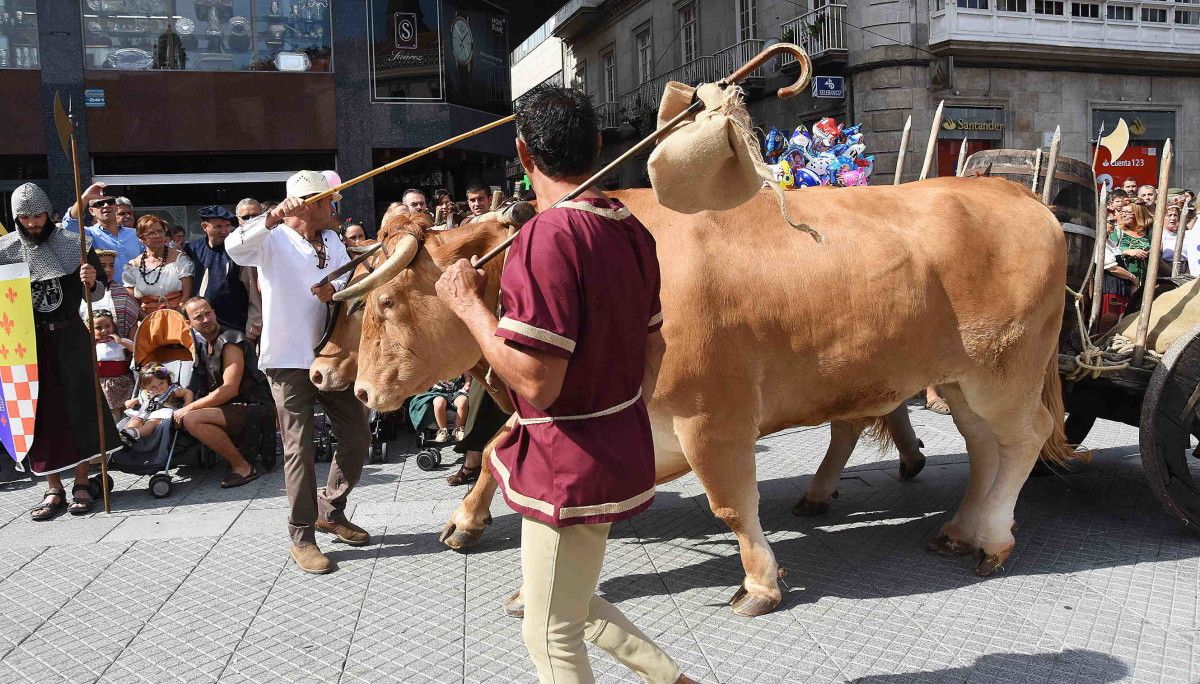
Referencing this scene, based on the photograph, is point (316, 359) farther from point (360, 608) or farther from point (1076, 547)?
point (1076, 547)

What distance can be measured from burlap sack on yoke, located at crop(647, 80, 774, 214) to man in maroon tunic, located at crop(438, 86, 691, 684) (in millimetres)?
198

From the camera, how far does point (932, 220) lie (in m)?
4.22

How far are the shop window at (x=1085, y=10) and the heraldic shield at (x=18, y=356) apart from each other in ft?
65.4

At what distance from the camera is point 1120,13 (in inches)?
788

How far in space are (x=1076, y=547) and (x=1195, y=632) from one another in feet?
3.16

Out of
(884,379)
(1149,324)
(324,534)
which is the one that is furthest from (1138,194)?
(324,534)

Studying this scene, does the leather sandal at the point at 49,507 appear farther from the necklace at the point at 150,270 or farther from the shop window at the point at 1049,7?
the shop window at the point at 1049,7

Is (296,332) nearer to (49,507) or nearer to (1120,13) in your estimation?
(49,507)

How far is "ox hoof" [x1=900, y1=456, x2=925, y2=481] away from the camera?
586 centimetres

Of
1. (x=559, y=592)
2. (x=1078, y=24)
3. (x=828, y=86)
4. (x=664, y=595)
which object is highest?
(x=1078, y=24)

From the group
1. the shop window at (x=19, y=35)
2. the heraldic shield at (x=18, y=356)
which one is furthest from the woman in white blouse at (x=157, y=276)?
the shop window at (x=19, y=35)

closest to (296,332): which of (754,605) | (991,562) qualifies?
(754,605)

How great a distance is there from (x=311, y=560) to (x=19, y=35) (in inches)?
539

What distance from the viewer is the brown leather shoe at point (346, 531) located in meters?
4.95
